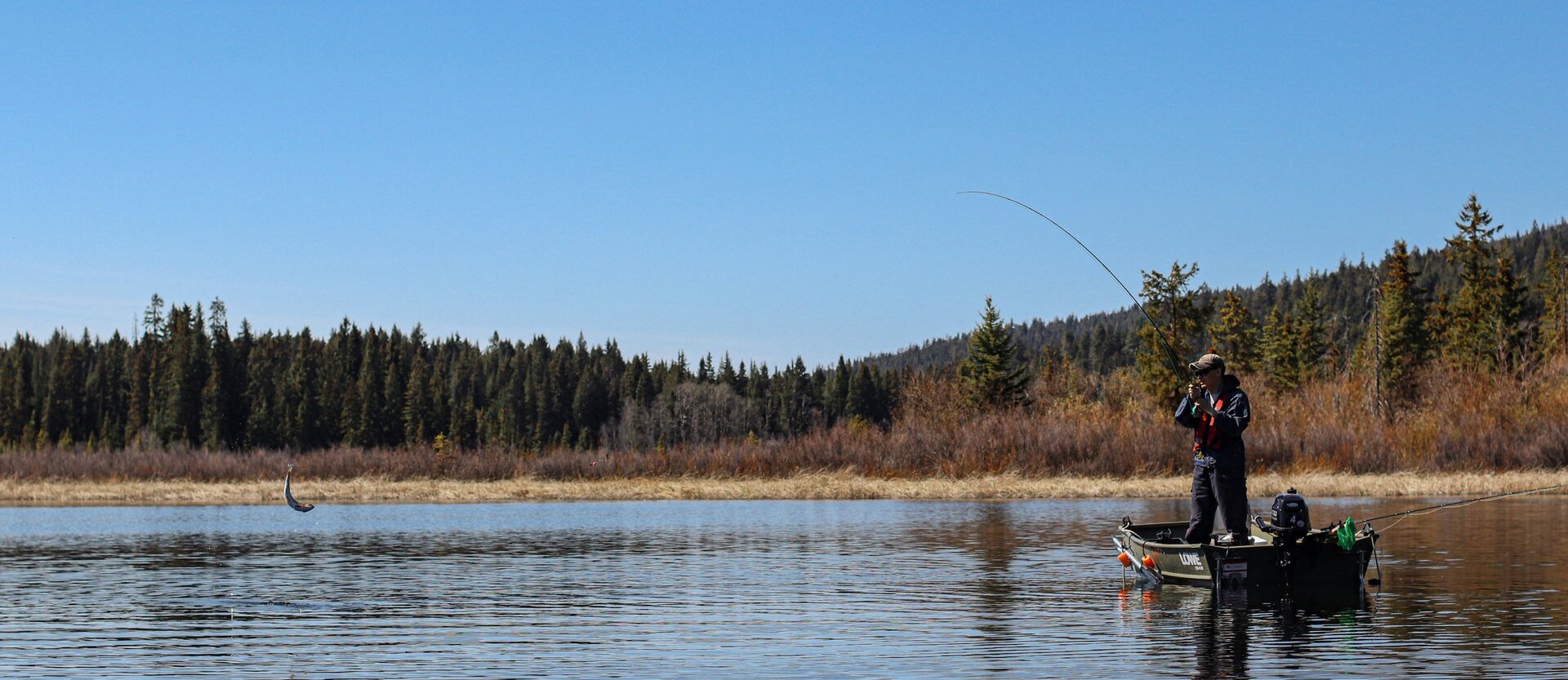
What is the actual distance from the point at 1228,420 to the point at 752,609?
5.47 meters

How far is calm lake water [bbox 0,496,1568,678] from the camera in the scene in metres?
12.5

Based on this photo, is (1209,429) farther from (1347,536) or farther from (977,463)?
(977,463)

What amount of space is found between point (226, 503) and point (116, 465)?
1488cm

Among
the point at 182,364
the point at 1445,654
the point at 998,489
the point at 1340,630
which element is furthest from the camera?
the point at 182,364

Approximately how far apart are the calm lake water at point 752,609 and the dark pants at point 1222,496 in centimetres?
95

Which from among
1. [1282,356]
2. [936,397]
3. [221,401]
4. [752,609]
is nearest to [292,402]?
[221,401]

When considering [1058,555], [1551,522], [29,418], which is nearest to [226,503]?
[1058,555]

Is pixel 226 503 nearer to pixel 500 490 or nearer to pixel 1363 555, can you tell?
pixel 500 490

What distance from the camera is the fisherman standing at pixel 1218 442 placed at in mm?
15992

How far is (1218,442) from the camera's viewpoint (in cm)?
1631

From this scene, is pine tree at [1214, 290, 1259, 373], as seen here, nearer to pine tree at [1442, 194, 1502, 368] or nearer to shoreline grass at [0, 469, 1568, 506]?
pine tree at [1442, 194, 1502, 368]

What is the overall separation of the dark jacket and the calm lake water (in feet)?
5.17

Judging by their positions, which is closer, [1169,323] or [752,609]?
[752,609]

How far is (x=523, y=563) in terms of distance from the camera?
24156 millimetres
